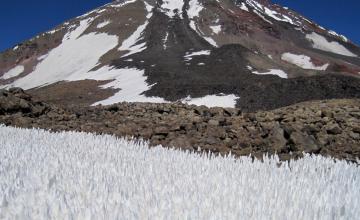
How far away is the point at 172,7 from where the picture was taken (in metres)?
103

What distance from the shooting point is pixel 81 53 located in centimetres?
8062

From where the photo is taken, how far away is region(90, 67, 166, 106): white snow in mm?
36031

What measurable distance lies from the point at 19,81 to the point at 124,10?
3002 cm

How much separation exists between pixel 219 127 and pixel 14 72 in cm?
8195

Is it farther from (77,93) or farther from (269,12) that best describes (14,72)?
(269,12)

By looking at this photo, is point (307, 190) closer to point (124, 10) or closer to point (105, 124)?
point (105, 124)

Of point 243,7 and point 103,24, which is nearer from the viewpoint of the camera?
point 103,24

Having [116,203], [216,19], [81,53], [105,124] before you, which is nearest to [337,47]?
[216,19]

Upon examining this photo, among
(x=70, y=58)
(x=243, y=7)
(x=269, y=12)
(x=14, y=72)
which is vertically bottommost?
(x=14, y=72)

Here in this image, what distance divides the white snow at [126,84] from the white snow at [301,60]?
31.9 m

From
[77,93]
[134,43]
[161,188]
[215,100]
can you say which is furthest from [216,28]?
[161,188]

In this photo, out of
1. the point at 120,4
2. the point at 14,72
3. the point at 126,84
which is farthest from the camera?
the point at 120,4

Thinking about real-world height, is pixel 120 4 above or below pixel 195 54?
above

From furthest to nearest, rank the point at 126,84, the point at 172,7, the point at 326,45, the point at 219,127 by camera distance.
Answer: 1. the point at 172,7
2. the point at 326,45
3. the point at 126,84
4. the point at 219,127
